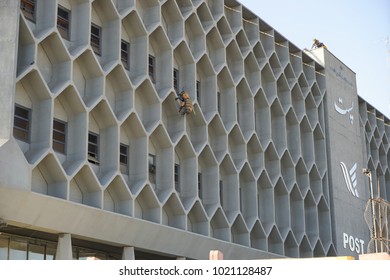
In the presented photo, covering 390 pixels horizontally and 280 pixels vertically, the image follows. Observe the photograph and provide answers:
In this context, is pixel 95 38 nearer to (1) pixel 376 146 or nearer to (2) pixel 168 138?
(2) pixel 168 138

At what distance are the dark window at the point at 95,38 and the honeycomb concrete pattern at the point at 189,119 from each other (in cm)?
28

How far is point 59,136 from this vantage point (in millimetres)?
29703

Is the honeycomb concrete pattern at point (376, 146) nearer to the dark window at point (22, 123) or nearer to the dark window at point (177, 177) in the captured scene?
the dark window at point (177, 177)

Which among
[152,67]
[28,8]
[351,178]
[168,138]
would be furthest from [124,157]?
[351,178]

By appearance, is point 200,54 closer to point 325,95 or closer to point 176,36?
point 176,36

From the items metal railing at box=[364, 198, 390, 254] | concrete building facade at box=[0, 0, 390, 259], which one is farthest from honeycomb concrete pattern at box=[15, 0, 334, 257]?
metal railing at box=[364, 198, 390, 254]

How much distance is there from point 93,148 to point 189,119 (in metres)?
7.10

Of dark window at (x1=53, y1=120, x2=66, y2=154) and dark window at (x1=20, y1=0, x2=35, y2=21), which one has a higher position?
dark window at (x1=20, y1=0, x2=35, y2=21)

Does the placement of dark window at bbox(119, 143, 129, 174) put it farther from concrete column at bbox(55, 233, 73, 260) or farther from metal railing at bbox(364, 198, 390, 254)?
metal railing at bbox(364, 198, 390, 254)

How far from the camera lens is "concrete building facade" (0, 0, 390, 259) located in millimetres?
28172

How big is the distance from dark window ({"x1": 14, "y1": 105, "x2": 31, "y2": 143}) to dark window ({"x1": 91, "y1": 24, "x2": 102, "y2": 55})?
5302 mm

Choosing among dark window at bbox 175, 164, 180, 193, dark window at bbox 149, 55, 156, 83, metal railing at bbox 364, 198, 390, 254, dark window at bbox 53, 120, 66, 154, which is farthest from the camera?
dark window at bbox 175, 164, 180, 193

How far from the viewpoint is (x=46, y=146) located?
27953mm
